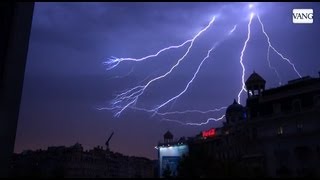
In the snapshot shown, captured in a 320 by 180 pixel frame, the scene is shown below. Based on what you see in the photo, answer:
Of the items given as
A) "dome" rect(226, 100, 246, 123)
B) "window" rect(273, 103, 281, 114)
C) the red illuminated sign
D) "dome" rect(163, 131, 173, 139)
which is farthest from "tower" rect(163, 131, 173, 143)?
"window" rect(273, 103, 281, 114)

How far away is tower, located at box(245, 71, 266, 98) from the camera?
41.8 meters

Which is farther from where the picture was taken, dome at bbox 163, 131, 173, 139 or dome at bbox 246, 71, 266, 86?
dome at bbox 163, 131, 173, 139

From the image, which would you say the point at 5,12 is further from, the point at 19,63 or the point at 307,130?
the point at 307,130

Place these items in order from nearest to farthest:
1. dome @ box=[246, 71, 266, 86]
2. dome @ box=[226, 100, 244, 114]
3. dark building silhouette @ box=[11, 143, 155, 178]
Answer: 1. dome @ box=[246, 71, 266, 86]
2. dome @ box=[226, 100, 244, 114]
3. dark building silhouette @ box=[11, 143, 155, 178]

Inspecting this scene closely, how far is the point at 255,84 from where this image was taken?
41906 mm

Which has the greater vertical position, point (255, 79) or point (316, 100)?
point (255, 79)

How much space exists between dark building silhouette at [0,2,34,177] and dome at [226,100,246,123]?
120ft

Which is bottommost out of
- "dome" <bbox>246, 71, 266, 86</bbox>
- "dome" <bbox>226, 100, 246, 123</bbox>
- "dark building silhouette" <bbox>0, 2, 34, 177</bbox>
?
"dark building silhouette" <bbox>0, 2, 34, 177</bbox>

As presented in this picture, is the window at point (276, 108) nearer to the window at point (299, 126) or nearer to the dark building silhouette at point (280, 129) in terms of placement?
the dark building silhouette at point (280, 129)

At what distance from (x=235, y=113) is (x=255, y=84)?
5.73 metres

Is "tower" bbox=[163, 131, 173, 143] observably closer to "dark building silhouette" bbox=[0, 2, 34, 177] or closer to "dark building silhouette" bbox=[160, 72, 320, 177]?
"dark building silhouette" bbox=[160, 72, 320, 177]

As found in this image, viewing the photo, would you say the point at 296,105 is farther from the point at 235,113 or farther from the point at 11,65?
the point at 11,65

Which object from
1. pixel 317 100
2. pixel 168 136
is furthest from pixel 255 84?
pixel 168 136

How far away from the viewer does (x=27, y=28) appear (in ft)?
38.5
